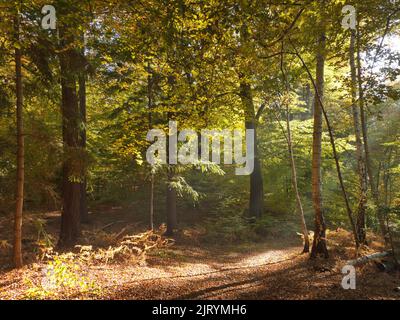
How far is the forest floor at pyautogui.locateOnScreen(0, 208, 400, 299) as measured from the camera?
21.6ft

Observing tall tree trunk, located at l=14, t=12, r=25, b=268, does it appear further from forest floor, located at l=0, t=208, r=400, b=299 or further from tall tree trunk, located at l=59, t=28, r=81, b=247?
tall tree trunk, located at l=59, t=28, r=81, b=247

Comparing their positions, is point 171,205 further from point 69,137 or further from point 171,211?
point 69,137

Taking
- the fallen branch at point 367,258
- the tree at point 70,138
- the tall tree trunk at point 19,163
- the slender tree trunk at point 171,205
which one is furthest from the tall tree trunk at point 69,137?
the fallen branch at point 367,258

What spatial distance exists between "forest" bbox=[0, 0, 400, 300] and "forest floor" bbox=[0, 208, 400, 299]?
6 cm

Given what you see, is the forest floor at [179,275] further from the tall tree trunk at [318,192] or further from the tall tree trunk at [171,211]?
the tall tree trunk at [171,211]

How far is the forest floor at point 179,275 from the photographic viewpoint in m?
6.59

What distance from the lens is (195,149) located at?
47.0 ft

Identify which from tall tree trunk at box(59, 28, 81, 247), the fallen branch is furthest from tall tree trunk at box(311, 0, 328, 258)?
tall tree trunk at box(59, 28, 81, 247)

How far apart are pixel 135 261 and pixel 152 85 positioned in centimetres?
698

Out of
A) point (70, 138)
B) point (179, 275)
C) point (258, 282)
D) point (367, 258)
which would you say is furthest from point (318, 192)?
point (70, 138)

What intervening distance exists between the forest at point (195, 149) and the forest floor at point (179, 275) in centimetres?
6
